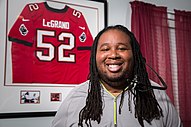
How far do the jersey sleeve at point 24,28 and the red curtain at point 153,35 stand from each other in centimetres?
82

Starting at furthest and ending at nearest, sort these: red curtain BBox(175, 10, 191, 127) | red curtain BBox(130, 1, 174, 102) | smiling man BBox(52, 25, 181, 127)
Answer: red curtain BBox(175, 10, 191, 127) → red curtain BBox(130, 1, 174, 102) → smiling man BBox(52, 25, 181, 127)

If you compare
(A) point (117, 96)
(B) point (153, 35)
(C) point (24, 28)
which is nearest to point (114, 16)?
(B) point (153, 35)

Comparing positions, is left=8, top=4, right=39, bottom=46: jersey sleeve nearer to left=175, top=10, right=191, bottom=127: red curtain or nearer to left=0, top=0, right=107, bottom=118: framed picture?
left=0, top=0, right=107, bottom=118: framed picture

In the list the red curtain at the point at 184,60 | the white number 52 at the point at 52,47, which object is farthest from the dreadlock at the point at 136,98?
the red curtain at the point at 184,60

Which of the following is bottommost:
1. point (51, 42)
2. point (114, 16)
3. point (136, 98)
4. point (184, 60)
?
point (136, 98)

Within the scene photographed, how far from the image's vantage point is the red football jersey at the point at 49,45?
1.40 metres

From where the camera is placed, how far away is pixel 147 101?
1.09 metres

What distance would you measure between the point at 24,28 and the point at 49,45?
201 mm

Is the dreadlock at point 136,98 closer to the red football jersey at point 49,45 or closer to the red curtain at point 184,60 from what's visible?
the red football jersey at point 49,45

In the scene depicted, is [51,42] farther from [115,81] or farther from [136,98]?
[136,98]

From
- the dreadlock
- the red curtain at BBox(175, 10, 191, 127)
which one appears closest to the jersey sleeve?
the dreadlock

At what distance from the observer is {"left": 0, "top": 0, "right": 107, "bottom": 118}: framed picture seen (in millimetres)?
1362

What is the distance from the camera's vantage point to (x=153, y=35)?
6.00ft

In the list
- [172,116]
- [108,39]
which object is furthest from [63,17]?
[172,116]
